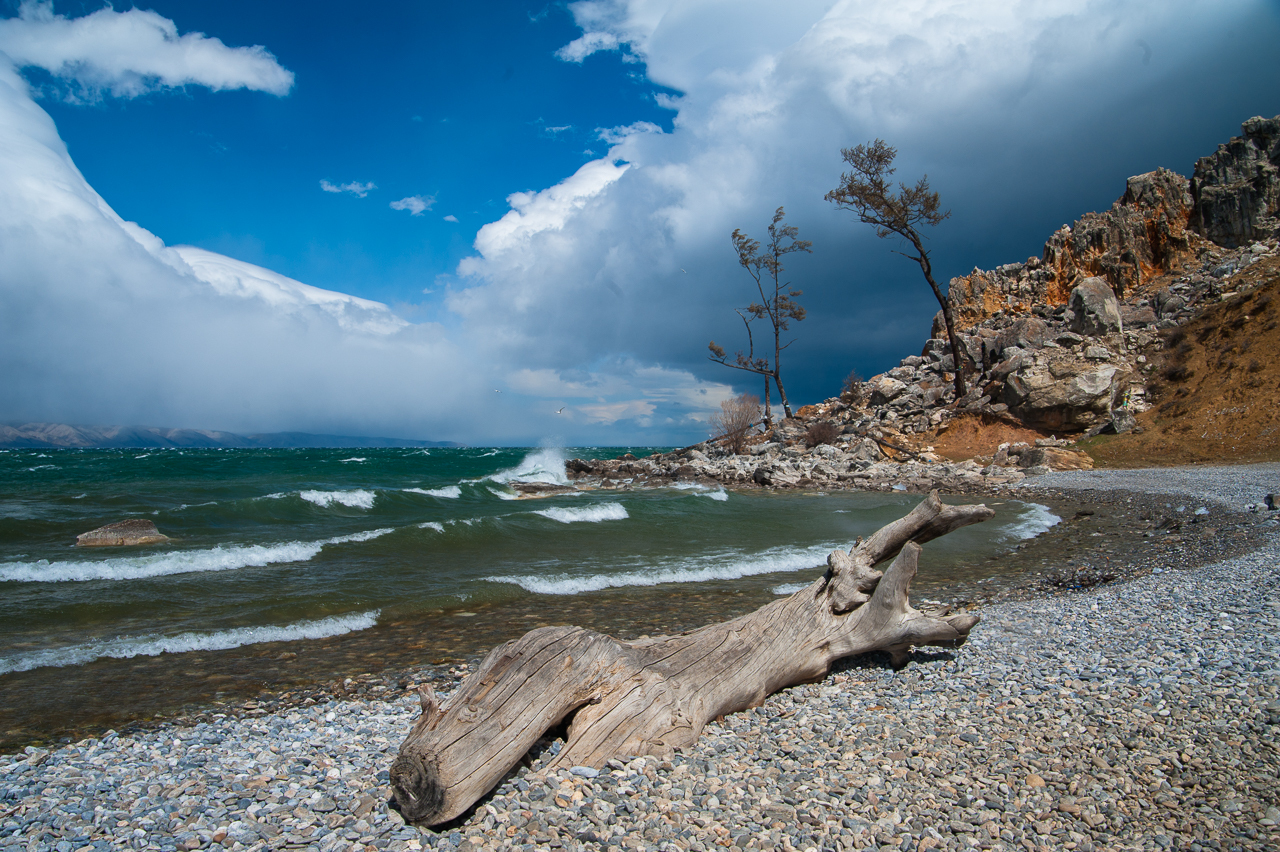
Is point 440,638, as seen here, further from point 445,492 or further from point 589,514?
point 445,492

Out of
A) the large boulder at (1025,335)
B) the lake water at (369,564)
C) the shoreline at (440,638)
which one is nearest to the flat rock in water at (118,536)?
the lake water at (369,564)

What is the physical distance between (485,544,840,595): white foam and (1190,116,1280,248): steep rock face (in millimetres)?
38133

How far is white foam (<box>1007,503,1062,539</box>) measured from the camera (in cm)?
1343

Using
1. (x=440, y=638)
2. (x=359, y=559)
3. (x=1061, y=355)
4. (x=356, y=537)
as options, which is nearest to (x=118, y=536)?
(x=356, y=537)

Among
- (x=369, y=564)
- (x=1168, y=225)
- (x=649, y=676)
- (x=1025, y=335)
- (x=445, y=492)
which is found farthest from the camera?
(x=1168, y=225)

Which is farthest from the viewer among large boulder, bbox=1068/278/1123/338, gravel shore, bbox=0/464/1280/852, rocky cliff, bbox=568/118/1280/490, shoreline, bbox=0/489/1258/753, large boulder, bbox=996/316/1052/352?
large boulder, bbox=996/316/1052/352

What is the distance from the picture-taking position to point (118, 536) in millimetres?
14023

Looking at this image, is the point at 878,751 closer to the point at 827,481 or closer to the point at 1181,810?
the point at 1181,810

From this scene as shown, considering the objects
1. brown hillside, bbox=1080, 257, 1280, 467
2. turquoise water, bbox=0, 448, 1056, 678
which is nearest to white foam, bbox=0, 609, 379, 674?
turquoise water, bbox=0, 448, 1056, 678

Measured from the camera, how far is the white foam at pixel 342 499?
21.2 m

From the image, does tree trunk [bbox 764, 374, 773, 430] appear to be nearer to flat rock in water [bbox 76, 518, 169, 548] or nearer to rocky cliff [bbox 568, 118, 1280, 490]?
rocky cliff [bbox 568, 118, 1280, 490]

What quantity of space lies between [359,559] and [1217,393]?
30.7m

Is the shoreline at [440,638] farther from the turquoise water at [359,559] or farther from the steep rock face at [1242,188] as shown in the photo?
the steep rock face at [1242,188]

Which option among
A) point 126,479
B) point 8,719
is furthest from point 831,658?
point 126,479
